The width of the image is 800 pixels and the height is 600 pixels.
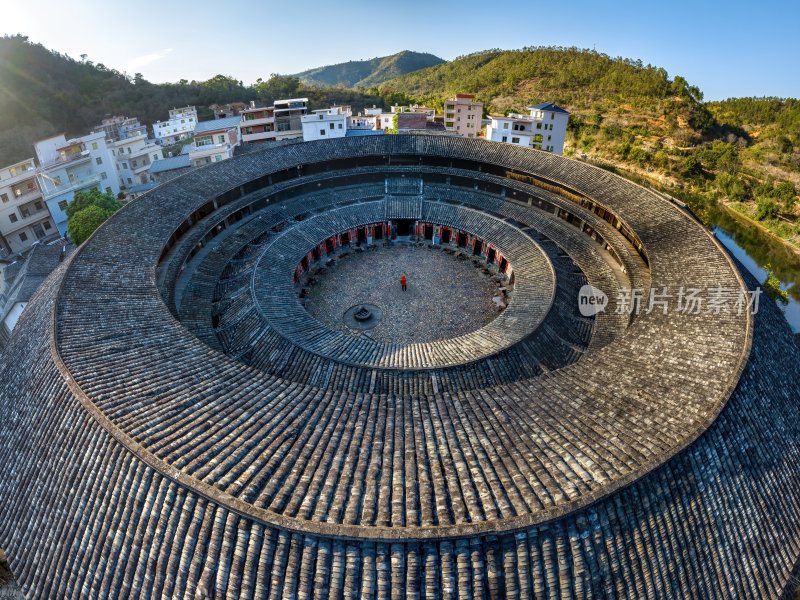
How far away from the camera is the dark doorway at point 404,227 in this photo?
40.9m

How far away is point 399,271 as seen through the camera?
36719 mm

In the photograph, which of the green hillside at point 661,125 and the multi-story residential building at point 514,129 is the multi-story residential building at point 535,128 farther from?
the green hillside at point 661,125

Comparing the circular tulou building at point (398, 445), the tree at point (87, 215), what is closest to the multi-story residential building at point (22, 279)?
the tree at point (87, 215)

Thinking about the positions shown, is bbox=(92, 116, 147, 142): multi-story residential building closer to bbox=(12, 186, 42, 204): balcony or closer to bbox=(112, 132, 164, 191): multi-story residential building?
bbox=(112, 132, 164, 191): multi-story residential building

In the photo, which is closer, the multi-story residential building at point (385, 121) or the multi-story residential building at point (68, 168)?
the multi-story residential building at point (68, 168)

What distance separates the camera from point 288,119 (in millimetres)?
65000

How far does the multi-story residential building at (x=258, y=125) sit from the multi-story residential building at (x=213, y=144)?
4.38 ft

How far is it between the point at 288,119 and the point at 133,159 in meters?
23.2

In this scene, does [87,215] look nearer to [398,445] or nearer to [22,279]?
[22,279]

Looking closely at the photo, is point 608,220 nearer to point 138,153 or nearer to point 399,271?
point 399,271

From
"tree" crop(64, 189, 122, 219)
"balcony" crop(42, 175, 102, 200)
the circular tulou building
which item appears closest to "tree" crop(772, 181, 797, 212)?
the circular tulou building

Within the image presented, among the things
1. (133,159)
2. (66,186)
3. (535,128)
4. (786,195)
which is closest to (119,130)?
(133,159)

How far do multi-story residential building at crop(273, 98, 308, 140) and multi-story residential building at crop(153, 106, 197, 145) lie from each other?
1337cm

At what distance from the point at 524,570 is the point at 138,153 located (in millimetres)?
60005
